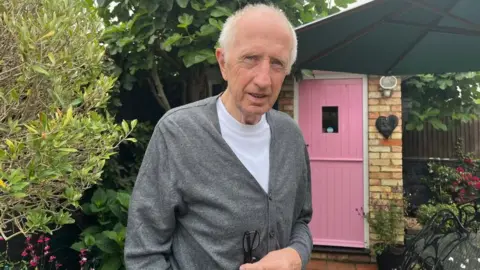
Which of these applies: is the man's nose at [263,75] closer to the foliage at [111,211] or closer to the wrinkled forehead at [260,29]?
the wrinkled forehead at [260,29]

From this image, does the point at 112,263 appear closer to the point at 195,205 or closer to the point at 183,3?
the point at 195,205

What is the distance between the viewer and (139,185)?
95 cm

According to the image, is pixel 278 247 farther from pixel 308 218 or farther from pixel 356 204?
pixel 356 204

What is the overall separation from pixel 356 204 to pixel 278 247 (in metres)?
3.58

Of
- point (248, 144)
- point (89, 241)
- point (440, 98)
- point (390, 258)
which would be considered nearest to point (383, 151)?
point (390, 258)

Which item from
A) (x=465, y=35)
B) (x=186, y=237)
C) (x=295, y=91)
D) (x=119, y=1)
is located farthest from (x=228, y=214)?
(x=295, y=91)

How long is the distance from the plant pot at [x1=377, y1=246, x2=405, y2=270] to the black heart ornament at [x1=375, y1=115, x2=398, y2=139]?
128 centimetres

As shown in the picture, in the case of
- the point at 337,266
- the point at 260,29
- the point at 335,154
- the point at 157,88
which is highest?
the point at 157,88

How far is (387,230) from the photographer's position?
384cm

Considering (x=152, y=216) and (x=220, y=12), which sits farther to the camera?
(x=220, y=12)

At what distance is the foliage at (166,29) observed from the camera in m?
2.68

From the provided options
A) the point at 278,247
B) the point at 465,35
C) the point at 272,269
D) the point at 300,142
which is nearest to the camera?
the point at 272,269

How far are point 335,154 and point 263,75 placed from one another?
3.63 meters

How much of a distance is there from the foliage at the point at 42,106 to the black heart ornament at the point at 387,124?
10.8 feet
